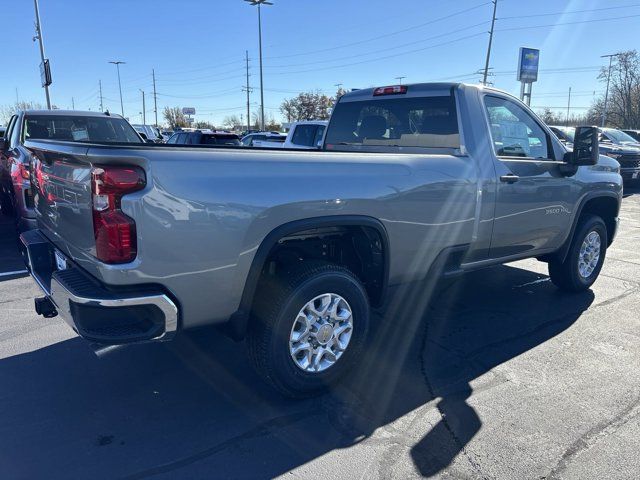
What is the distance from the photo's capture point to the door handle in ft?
13.6

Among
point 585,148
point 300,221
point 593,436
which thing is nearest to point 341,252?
point 300,221

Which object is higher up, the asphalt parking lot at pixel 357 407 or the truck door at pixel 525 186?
the truck door at pixel 525 186

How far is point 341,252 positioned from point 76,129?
572 centimetres

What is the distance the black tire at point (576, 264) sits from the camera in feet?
17.4

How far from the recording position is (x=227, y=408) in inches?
125

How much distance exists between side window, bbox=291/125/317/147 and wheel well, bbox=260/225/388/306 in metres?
8.73

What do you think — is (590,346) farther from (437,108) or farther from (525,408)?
(437,108)

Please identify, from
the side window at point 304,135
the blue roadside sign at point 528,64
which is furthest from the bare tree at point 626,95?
the side window at point 304,135

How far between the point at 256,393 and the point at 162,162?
1.73 m

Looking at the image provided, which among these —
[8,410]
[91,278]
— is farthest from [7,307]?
[91,278]

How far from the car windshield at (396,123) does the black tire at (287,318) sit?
1656 mm

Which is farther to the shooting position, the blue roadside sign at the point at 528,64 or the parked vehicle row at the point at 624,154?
the blue roadside sign at the point at 528,64

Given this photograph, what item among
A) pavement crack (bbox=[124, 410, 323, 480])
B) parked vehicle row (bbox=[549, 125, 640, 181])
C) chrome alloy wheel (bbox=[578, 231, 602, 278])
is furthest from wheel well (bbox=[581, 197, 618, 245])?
parked vehicle row (bbox=[549, 125, 640, 181])

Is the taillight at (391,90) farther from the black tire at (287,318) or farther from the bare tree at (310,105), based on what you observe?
the bare tree at (310,105)
